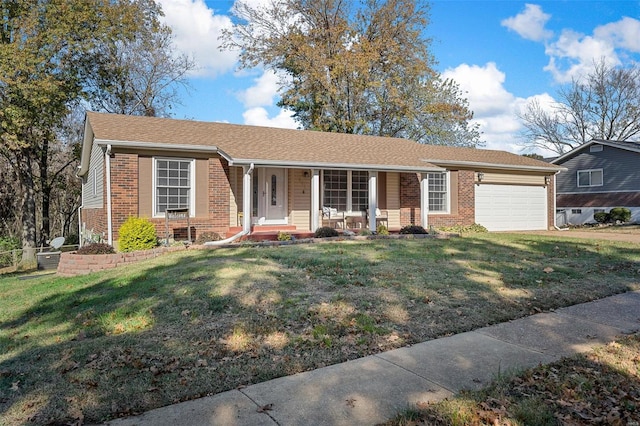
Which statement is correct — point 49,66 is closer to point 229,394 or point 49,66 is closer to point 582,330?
point 229,394

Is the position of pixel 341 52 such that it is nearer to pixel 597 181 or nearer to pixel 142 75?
pixel 142 75

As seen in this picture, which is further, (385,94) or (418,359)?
(385,94)

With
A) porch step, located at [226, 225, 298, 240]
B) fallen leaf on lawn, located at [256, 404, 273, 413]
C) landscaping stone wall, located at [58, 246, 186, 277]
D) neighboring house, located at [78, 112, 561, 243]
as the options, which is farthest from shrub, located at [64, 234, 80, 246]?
fallen leaf on lawn, located at [256, 404, 273, 413]

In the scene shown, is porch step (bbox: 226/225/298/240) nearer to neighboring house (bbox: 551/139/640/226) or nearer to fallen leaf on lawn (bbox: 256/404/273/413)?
fallen leaf on lawn (bbox: 256/404/273/413)

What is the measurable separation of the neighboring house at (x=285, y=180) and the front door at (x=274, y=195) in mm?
35

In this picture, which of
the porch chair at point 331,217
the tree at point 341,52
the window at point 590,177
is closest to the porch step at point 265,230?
the porch chair at point 331,217

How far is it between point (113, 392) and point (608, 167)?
30.1 meters

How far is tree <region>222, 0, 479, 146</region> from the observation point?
24891 millimetres

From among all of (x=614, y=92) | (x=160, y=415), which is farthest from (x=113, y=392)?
(x=614, y=92)

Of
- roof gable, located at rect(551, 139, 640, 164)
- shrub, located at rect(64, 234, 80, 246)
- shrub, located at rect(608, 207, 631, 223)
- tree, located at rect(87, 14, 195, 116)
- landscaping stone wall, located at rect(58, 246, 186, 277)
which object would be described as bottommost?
shrub, located at rect(64, 234, 80, 246)

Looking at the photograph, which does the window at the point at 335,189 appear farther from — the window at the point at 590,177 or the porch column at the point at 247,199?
the window at the point at 590,177

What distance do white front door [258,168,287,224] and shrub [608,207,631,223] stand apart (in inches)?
798

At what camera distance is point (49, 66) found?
1769 cm

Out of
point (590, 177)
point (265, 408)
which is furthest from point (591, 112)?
point (265, 408)
